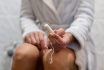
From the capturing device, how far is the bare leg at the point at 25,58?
0.84 metres

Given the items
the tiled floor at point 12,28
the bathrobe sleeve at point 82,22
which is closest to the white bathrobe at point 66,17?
the bathrobe sleeve at point 82,22

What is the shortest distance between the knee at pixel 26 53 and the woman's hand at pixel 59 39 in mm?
94

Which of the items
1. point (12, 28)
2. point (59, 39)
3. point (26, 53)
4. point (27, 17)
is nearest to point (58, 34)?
point (59, 39)

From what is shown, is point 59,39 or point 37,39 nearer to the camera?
point 59,39

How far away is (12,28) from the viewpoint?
55.5 inches

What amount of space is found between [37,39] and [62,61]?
0.14 m

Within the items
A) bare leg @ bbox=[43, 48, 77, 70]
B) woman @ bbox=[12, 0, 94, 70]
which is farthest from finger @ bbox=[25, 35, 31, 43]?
bare leg @ bbox=[43, 48, 77, 70]

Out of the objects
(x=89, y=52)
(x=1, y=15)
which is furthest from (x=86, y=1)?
(x=1, y=15)

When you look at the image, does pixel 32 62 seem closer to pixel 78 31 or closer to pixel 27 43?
pixel 27 43

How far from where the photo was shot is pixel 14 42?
4.24 ft

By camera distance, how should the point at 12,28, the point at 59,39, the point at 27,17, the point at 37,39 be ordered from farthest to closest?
the point at 12,28 < the point at 27,17 < the point at 37,39 < the point at 59,39

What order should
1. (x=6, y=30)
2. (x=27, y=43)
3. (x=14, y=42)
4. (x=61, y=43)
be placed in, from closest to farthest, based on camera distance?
(x=61, y=43) → (x=27, y=43) → (x=14, y=42) → (x=6, y=30)

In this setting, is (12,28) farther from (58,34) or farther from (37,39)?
(58,34)

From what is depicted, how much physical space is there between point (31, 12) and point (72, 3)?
0.17 meters
